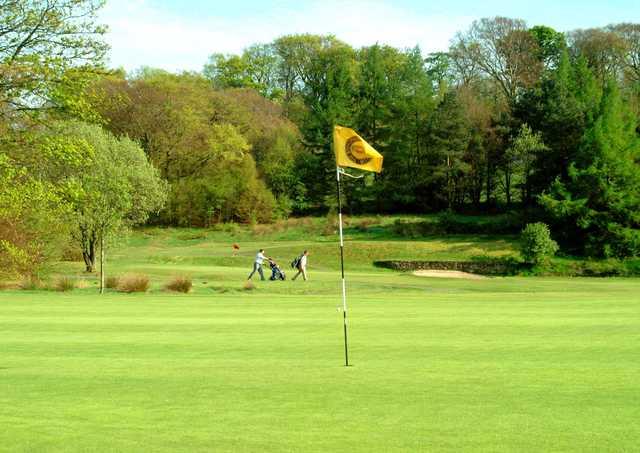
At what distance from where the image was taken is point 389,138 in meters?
83.6

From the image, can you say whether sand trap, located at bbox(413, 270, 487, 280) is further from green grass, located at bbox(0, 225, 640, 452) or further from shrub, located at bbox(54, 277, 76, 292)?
green grass, located at bbox(0, 225, 640, 452)

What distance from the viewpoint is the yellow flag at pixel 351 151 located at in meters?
13.8

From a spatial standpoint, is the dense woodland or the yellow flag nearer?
the yellow flag

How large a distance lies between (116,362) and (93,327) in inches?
232

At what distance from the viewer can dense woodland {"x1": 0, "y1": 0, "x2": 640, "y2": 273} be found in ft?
190

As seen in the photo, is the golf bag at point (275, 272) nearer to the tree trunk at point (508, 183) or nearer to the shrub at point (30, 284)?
the shrub at point (30, 284)

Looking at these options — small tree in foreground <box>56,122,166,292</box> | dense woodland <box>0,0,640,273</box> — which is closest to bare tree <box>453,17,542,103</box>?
dense woodland <box>0,0,640,273</box>

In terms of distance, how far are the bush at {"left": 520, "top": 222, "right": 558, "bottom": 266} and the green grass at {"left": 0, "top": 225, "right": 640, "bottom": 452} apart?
3333 cm

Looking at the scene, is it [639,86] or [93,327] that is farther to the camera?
[639,86]

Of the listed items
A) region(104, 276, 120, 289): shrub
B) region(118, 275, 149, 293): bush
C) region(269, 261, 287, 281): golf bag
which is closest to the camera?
region(118, 275, 149, 293): bush

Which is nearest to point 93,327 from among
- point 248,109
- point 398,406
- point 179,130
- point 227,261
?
point 398,406

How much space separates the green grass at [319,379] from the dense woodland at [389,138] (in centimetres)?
2237

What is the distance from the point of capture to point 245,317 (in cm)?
2136

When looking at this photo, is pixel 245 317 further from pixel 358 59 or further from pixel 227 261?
pixel 358 59
